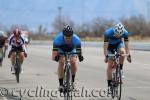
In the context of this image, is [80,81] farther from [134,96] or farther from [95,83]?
[134,96]

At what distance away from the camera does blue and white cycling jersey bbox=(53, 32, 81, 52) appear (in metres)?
13.1

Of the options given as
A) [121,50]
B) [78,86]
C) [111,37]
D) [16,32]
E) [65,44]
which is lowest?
[78,86]

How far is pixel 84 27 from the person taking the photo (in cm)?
10275

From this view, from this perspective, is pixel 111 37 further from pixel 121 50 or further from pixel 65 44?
pixel 65 44

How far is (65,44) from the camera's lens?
13.2m

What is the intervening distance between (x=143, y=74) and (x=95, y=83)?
149 inches

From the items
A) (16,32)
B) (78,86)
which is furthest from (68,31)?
(16,32)

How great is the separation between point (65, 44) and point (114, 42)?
56.2 inches

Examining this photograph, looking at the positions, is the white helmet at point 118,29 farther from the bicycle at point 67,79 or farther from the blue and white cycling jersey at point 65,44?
the bicycle at point 67,79

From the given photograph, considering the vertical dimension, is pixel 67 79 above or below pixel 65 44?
below

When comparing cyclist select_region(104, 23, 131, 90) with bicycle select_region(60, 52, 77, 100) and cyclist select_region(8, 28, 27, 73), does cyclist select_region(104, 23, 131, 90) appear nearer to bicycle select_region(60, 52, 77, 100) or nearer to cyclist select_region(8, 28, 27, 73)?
bicycle select_region(60, 52, 77, 100)

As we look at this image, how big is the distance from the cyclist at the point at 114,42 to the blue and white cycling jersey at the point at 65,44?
887 mm

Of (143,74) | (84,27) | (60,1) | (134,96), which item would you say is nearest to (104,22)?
(84,27)

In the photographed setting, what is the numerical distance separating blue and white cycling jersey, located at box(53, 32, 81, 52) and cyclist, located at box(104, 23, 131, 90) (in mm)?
887
